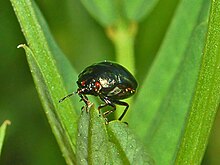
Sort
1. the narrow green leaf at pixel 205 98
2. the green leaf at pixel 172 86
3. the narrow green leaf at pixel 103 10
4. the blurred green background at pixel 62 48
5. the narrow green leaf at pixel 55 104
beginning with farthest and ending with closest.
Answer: the blurred green background at pixel 62 48 < the narrow green leaf at pixel 103 10 < the green leaf at pixel 172 86 < the narrow green leaf at pixel 55 104 < the narrow green leaf at pixel 205 98

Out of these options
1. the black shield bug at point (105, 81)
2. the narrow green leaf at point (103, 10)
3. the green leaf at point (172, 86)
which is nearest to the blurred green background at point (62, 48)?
the narrow green leaf at point (103, 10)

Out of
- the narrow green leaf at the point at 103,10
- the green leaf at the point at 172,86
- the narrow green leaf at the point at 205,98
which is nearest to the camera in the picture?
the narrow green leaf at the point at 205,98

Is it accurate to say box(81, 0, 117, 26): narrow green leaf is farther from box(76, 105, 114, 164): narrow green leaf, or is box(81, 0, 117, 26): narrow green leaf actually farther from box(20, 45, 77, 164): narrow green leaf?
box(76, 105, 114, 164): narrow green leaf

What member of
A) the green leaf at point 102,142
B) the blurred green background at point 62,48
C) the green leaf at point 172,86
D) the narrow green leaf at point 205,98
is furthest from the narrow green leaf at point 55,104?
the blurred green background at point 62,48

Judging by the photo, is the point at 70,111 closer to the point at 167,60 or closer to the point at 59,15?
the point at 167,60

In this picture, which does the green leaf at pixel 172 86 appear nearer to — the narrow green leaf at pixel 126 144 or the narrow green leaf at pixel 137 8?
the narrow green leaf at pixel 126 144

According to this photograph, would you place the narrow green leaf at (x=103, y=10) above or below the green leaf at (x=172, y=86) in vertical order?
above

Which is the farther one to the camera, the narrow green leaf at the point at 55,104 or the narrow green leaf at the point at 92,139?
the narrow green leaf at the point at 55,104

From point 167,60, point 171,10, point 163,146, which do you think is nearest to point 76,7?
point 171,10
